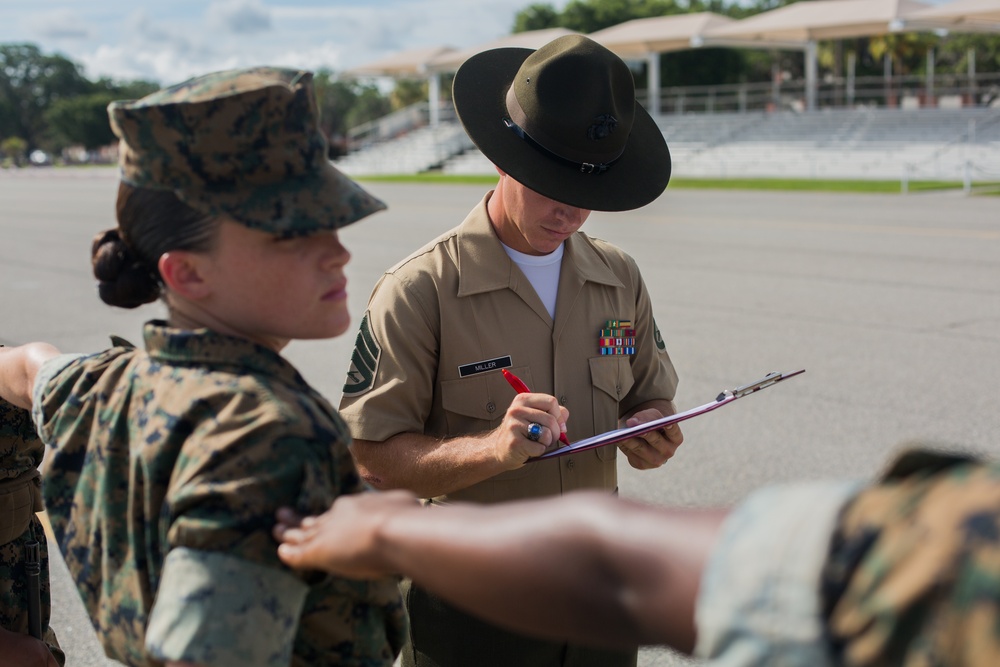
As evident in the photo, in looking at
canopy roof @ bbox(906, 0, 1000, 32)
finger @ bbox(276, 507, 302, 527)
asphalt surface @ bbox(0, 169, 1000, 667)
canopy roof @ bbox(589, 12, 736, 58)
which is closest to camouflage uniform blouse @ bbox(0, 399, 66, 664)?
finger @ bbox(276, 507, 302, 527)

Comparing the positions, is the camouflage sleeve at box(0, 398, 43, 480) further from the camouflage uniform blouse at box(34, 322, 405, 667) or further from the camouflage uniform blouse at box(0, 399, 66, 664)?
the camouflage uniform blouse at box(34, 322, 405, 667)

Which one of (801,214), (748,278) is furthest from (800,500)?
(801,214)

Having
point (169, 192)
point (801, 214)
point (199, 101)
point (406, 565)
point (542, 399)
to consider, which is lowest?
point (801, 214)

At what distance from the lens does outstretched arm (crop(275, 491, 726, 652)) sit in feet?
3.28

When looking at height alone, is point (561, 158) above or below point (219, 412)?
above

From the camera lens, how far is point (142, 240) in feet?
5.24

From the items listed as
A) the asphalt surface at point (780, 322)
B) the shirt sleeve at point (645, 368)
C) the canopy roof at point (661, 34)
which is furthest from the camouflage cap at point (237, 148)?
the canopy roof at point (661, 34)

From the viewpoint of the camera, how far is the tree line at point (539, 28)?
6191 centimetres

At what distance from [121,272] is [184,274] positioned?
0.53 ft

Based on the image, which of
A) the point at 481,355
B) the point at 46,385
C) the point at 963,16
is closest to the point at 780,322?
the point at 481,355

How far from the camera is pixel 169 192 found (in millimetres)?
1525

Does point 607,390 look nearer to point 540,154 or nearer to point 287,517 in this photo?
point 540,154

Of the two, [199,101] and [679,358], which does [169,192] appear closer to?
[199,101]

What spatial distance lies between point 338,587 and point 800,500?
741mm
